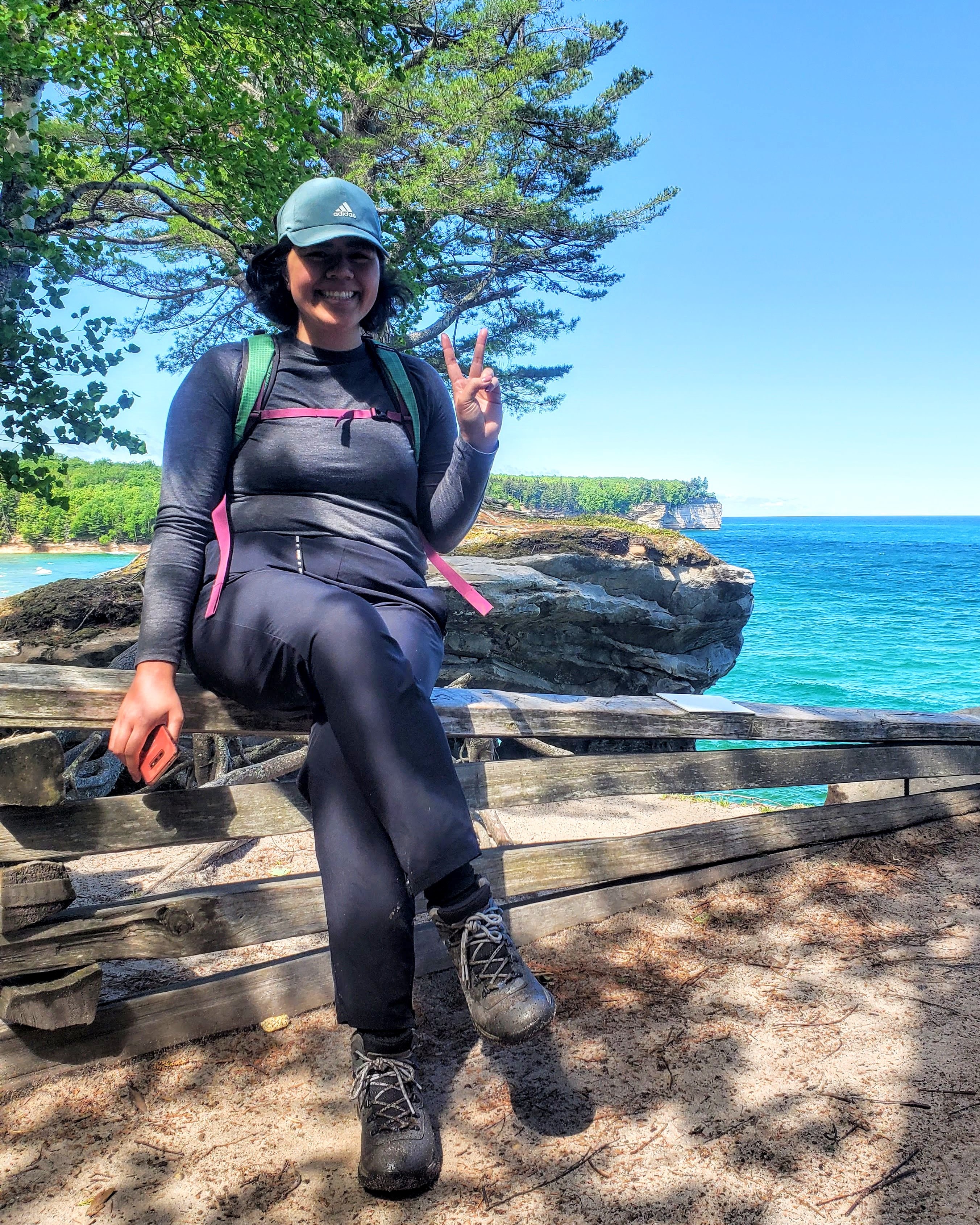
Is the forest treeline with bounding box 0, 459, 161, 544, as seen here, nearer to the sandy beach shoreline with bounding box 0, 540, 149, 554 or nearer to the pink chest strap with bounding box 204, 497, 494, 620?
the sandy beach shoreline with bounding box 0, 540, 149, 554

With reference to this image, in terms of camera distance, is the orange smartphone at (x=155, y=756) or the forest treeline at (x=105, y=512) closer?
the orange smartphone at (x=155, y=756)

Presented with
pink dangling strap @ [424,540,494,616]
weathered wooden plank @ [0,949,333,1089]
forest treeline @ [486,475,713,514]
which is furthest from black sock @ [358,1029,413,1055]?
forest treeline @ [486,475,713,514]

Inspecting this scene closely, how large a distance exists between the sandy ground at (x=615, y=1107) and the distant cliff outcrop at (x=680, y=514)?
130m

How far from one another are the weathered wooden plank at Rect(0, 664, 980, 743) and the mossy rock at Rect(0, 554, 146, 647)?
560 centimetres

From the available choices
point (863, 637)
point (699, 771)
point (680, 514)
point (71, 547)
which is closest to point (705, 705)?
point (699, 771)

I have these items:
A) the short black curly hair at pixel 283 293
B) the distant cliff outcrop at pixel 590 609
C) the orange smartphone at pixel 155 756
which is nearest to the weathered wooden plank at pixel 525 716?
the orange smartphone at pixel 155 756

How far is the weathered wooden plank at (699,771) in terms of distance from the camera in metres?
3.26

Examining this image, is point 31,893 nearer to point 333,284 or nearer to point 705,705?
point 333,284

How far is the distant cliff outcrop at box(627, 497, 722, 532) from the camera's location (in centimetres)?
15200

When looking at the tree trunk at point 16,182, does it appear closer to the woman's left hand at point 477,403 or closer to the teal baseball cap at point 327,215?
the teal baseball cap at point 327,215

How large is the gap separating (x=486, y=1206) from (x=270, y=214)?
733 centimetres

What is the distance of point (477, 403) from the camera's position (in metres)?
2.70

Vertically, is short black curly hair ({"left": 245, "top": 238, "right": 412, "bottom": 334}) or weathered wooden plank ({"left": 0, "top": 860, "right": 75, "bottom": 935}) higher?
short black curly hair ({"left": 245, "top": 238, "right": 412, "bottom": 334})

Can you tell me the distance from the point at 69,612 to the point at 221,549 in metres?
6.45
